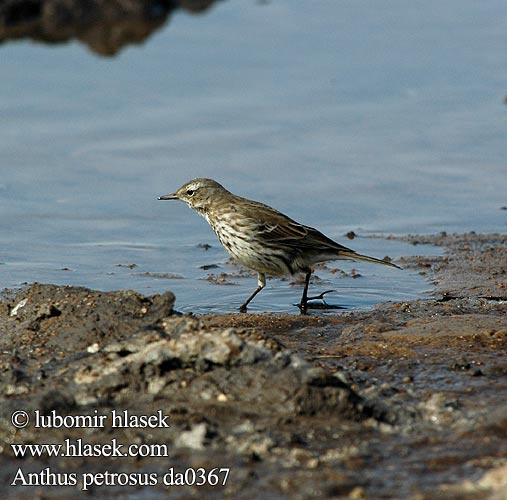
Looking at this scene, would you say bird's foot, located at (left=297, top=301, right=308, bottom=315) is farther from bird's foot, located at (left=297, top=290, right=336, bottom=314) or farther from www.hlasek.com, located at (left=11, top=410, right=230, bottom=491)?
www.hlasek.com, located at (left=11, top=410, right=230, bottom=491)

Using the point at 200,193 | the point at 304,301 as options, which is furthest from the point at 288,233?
the point at 200,193

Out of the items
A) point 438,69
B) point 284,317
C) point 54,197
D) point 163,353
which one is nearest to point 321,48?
point 438,69

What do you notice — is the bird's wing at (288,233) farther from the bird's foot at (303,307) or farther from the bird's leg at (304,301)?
the bird's foot at (303,307)

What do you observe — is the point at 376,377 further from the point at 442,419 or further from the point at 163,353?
the point at 163,353

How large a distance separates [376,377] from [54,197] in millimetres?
6650

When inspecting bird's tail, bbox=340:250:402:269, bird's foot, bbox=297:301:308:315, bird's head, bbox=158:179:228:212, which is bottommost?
bird's foot, bbox=297:301:308:315

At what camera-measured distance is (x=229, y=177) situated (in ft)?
42.7

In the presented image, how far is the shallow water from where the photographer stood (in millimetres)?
10898

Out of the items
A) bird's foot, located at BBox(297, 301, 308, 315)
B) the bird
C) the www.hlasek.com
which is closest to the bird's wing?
the bird

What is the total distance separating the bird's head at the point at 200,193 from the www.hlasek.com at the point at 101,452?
16.2ft

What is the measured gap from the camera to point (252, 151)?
13883 millimetres

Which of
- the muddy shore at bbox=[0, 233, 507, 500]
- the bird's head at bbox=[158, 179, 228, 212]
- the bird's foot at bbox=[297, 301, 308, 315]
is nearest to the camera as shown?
the muddy shore at bbox=[0, 233, 507, 500]

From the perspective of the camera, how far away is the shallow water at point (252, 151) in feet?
35.8

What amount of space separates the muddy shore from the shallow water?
7.57 feet
